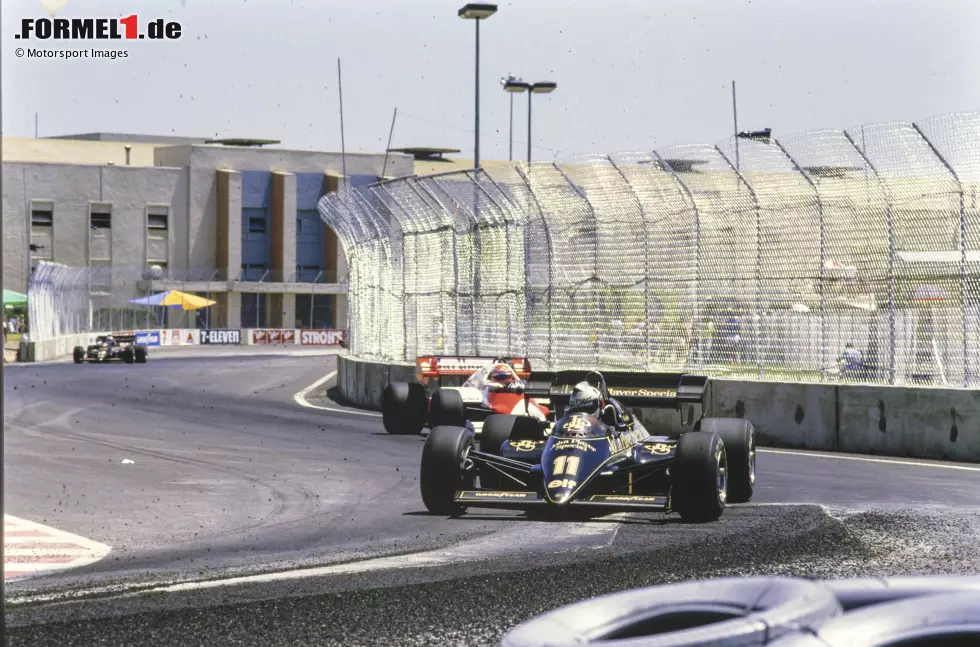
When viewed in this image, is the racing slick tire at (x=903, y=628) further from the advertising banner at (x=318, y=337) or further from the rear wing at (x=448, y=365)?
the advertising banner at (x=318, y=337)

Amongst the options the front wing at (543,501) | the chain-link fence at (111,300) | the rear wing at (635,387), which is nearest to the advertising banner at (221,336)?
the chain-link fence at (111,300)

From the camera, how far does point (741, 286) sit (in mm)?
17906

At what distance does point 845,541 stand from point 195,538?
446cm

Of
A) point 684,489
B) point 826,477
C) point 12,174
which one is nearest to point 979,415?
point 826,477

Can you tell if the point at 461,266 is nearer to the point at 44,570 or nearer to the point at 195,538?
the point at 195,538

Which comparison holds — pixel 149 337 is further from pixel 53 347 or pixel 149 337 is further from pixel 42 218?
pixel 53 347

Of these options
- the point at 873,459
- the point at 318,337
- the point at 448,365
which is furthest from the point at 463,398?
the point at 318,337

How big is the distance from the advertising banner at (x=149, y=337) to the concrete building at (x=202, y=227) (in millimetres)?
4824

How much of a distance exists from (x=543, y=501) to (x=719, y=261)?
8518 millimetres

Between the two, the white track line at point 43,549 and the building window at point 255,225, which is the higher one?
the building window at point 255,225

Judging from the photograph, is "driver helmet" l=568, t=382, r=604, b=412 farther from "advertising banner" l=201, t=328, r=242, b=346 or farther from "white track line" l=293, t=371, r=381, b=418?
"advertising banner" l=201, t=328, r=242, b=346

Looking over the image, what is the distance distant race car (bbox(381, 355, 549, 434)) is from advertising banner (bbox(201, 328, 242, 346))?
47898 mm

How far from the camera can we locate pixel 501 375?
16.8 m

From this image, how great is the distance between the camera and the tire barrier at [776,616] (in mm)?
3018
